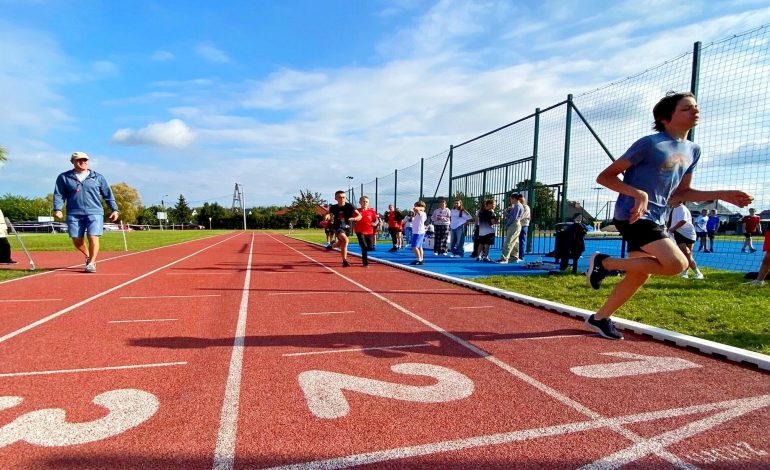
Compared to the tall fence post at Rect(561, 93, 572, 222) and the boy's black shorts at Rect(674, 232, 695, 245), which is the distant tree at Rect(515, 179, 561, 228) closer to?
the tall fence post at Rect(561, 93, 572, 222)

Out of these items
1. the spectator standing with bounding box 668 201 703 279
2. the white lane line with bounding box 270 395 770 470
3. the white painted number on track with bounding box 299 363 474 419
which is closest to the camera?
the white lane line with bounding box 270 395 770 470

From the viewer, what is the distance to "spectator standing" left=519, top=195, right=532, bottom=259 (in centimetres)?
1020

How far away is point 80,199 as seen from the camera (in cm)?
740

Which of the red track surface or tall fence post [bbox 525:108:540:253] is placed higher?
tall fence post [bbox 525:108:540:253]

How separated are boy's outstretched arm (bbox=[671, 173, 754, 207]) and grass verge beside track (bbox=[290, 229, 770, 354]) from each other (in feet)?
3.82

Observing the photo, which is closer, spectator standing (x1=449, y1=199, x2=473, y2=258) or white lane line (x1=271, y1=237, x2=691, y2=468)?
white lane line (x1=271, y1=237, x2=691, y2=468)

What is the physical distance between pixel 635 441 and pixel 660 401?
60 centimetres

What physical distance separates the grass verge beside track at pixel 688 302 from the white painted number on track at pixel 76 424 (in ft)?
14.1

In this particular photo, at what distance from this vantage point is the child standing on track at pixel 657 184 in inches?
127

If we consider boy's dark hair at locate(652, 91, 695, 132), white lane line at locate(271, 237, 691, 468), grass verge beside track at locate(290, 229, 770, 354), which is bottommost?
white lane line at locate(271, 237, 691, 468)

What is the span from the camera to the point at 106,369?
2914 mm

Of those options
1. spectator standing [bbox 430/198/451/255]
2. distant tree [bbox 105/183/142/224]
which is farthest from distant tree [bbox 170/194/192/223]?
spectator standing [bbox 430/198/451/255]

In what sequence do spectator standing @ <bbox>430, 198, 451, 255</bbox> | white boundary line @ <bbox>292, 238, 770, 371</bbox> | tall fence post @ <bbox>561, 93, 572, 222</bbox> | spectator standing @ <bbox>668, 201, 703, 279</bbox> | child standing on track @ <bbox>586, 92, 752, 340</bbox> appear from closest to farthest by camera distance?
white boundary line @ <bbox>292, 238, 770, 371</bbox>
child standing on track @ <bbox>586, 92, 752, 340</bbox>
spectator standing @ <bbox>668, 201, 703, 279</bbox>
tall fence post @ <bbox>561, 93, 572, 222</bbox>
spectator standing @ <bbox>430, 198, 451, 255</bbox>

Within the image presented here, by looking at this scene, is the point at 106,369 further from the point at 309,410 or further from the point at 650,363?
the point at 650,363
